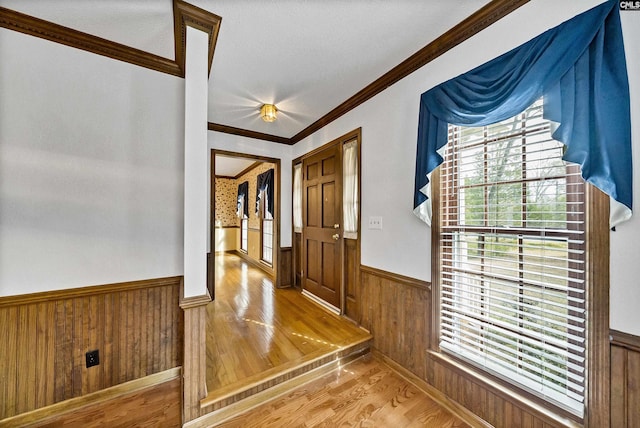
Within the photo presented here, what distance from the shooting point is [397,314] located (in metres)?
2.15

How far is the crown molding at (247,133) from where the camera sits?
3457 mm

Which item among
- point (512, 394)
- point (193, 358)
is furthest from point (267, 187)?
point (512, 394)

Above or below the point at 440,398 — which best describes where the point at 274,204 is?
above

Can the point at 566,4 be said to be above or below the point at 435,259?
above

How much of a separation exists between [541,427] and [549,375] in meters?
0.28

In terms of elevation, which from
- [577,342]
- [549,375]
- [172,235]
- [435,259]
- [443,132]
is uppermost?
[443,132]

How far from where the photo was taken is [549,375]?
1.33m

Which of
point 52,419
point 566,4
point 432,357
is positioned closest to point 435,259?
point 432,357

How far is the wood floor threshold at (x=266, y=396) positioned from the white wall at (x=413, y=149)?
927mm

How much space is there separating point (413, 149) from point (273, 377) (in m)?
2.06

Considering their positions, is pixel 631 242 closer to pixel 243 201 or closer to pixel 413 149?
pixel 413 149

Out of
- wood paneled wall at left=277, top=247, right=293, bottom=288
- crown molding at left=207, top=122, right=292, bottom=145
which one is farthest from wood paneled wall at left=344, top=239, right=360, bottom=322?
crown molding at left=207, top=122, right=292, bottom=145

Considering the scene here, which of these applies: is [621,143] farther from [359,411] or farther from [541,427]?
[359,411]

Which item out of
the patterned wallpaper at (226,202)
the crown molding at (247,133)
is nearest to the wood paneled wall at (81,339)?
the crown molding at (247,133)
